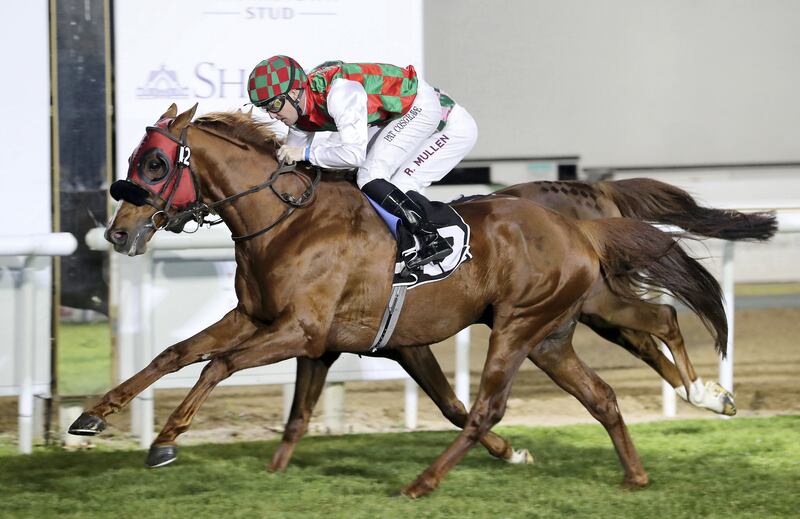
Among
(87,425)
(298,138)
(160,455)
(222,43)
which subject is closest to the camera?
(87,425)

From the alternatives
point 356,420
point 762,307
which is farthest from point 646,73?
point 356,420

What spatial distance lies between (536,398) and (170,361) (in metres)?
2.63

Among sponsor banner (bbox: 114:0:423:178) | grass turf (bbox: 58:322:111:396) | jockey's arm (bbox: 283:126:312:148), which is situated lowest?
grass turf (bbox: 58:322:111:396)

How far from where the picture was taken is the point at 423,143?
15.3 ft

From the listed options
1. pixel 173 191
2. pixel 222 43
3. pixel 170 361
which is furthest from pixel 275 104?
pixel 222 43

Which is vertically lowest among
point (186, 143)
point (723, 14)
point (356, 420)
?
point (356, 420)

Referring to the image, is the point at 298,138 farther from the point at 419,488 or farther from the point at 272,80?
the point at 419,488

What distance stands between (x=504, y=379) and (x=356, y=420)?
4.99ft

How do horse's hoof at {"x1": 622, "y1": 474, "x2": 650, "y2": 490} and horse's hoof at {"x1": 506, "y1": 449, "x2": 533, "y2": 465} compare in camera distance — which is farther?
horse's hoof at {"x1": 506, "y1": 449, "x2": 533, "y2": 465}

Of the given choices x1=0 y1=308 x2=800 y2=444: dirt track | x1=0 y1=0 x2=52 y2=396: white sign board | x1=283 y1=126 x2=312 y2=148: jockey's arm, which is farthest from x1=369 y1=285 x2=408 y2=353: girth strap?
x1=0 y1=0 x2=52 y2=396: white sign board

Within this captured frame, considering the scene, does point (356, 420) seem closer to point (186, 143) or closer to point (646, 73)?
point (186, 143)

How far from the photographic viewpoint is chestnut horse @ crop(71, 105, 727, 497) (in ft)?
13.7

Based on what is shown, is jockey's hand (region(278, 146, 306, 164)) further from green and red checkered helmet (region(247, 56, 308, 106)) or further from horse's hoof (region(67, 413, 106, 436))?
horse's hoof (region(67, 413, 106, 436))

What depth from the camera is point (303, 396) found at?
484 cm
